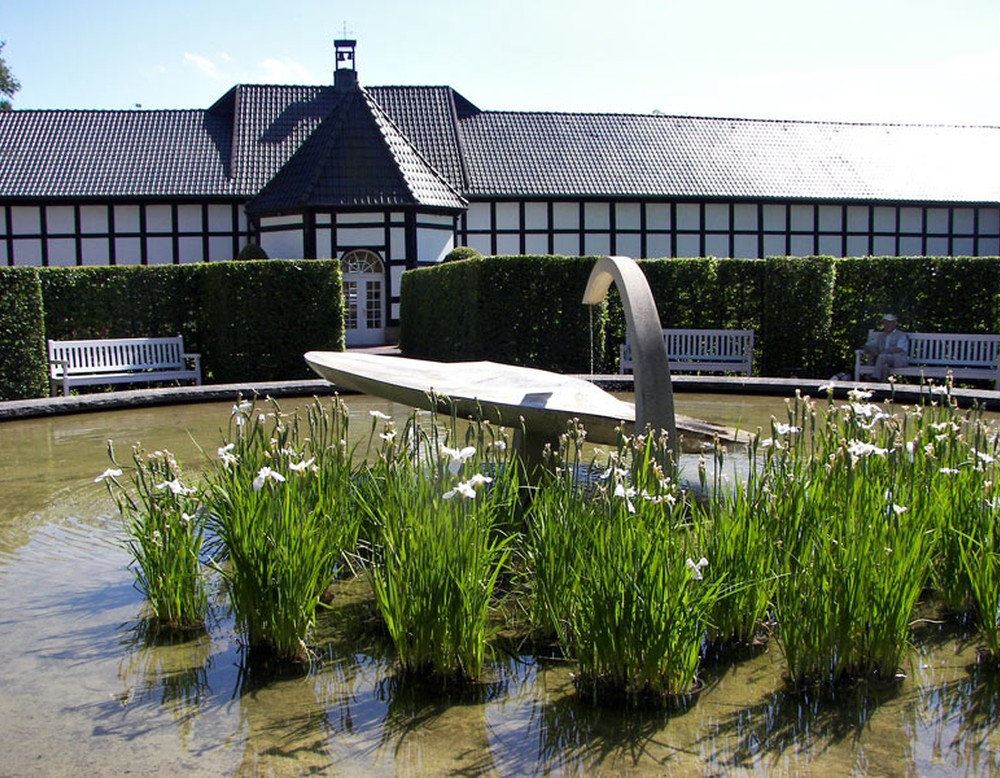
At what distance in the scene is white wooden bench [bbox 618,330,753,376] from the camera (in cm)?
1458

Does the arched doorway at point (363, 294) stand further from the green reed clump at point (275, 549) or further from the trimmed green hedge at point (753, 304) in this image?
the green reed clump at point (275, 549)

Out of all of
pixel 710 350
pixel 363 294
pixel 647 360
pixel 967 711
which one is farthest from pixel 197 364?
pixel 967 711

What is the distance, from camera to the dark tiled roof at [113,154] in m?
24.7

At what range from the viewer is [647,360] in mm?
4965

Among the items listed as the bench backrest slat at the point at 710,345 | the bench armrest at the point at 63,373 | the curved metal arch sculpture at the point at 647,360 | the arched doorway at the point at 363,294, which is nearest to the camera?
the curved metal arch sculpture at the point at 647,360

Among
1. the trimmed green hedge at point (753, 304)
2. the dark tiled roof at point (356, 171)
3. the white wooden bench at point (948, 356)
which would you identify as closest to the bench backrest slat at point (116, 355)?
the trimmed green hedge at point (753, 304)

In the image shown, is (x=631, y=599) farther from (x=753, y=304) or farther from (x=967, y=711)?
(x=753, y=304)

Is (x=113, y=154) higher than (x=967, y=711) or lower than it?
higher

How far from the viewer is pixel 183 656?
3836 millimetres

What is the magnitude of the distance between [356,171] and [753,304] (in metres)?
11.4

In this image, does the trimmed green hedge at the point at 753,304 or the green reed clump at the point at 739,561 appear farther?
→ the trimmed green hedge at the point at 753,304

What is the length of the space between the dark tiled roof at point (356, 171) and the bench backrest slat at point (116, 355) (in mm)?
9380

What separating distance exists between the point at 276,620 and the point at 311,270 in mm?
12027

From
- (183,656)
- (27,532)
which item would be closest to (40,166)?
(27,532)
